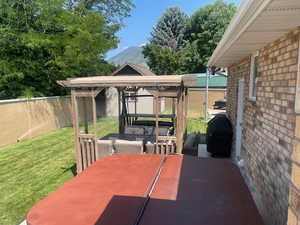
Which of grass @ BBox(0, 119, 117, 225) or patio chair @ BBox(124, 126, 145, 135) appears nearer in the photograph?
grass @ BBox(0, 119, 117, 225)

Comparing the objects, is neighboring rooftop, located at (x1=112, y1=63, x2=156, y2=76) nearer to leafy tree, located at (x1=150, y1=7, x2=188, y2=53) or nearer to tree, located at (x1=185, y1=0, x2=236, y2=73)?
tree, located at (x1=185, y1=0, x2=236, y2=73)

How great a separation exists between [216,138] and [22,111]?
25.9 ft

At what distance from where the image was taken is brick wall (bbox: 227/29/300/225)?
237cm

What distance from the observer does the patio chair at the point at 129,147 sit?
5.08 metres

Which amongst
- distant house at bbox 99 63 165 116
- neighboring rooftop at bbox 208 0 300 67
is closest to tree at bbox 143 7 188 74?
distant house at bbox 99 63 165 116

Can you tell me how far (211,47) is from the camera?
2745 centimetres

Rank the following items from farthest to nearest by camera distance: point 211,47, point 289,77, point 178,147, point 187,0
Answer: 1. point 187,0
2. point 211,47
3. point 178,147
4. point 289,77

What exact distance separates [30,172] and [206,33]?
1060 inches

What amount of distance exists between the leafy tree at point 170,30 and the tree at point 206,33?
7.59 ft

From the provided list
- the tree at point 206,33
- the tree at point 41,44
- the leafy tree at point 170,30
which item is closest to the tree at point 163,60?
the tree at point 206,33

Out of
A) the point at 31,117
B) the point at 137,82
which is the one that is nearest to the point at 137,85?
the point at 137,82

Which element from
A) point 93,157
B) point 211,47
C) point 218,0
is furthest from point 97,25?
point 218,0

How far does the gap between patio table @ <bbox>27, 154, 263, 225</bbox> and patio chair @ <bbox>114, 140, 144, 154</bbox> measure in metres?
1.85

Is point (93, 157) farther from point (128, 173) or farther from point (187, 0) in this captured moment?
point (187, 0)
